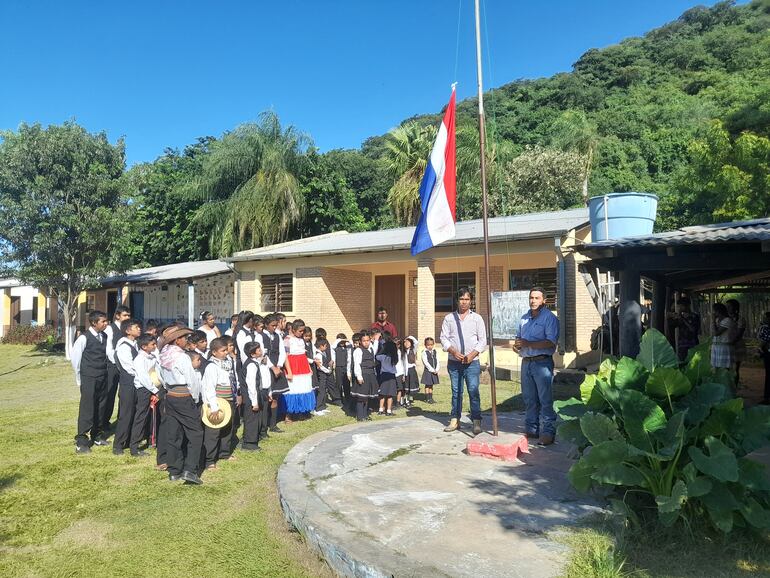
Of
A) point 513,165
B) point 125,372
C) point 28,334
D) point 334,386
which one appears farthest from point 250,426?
point 28,334

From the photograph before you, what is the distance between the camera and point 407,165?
22.6 meters

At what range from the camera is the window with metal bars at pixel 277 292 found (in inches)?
715

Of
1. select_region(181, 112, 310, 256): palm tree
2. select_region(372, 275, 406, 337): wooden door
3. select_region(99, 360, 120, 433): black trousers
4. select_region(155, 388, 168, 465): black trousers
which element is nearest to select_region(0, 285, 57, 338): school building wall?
select_region(181, 112, 310, 256): palm tree

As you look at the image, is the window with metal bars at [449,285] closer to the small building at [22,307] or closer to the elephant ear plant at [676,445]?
the elephant ear plant at [676,445]

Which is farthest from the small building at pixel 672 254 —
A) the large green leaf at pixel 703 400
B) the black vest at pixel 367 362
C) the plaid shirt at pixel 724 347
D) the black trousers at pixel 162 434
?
the black trousers at pixel 162 434

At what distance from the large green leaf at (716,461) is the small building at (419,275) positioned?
8.24 m

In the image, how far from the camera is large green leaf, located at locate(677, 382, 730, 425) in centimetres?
357

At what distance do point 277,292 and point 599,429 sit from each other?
1557 centimetres

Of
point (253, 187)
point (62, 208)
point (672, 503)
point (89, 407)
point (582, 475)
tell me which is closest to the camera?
point (672, 503)

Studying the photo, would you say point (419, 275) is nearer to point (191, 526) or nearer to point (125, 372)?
point (125, 372)

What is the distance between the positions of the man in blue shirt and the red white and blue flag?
123 cm

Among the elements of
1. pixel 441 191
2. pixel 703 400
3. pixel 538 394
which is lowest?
pixel 538 394

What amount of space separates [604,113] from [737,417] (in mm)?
37002

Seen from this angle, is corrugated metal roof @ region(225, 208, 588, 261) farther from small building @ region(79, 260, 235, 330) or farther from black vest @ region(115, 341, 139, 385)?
black vest @ region(115, 341, 139, 385)
